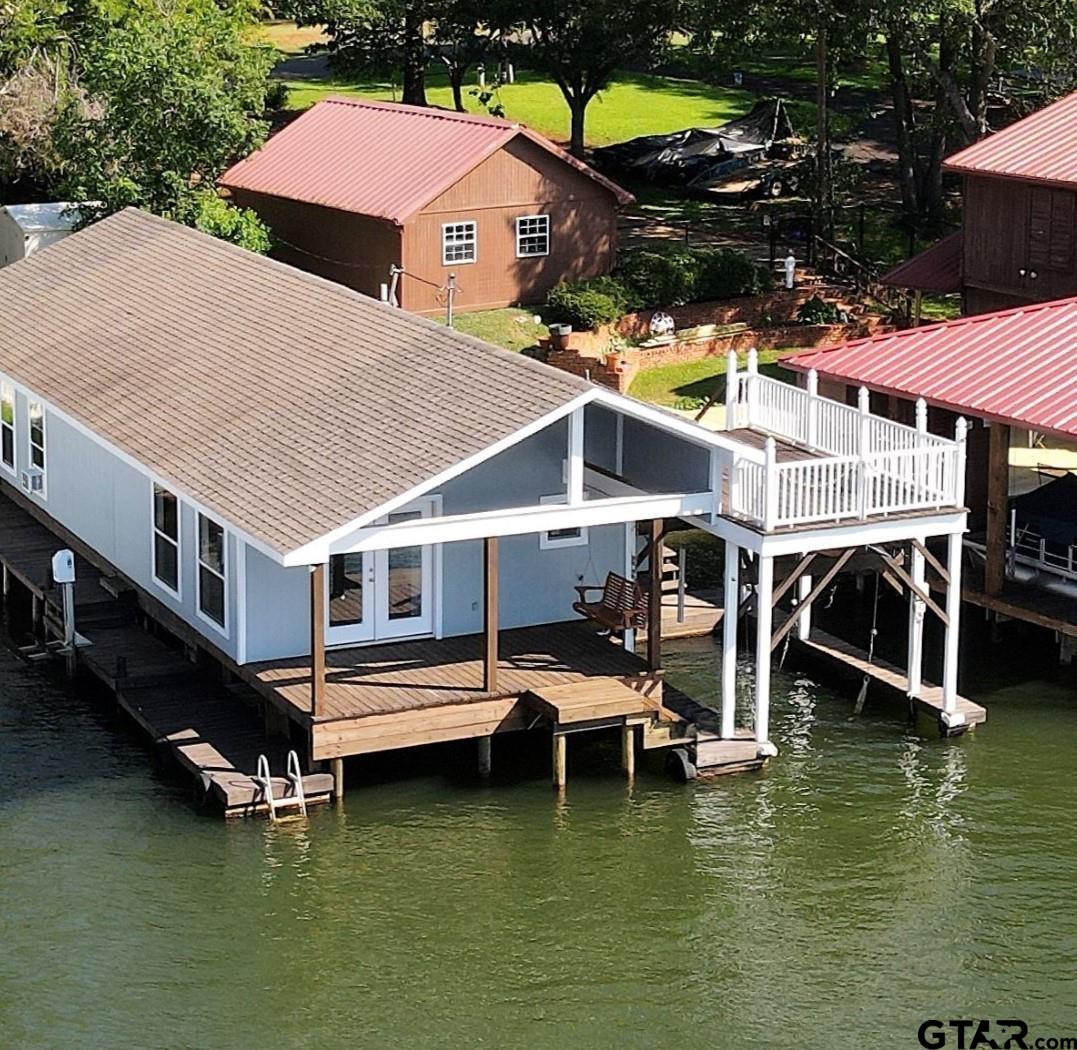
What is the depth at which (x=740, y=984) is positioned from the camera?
22.7 metres

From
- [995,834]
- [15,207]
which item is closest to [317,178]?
[15,207]

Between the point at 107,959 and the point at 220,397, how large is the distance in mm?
9718

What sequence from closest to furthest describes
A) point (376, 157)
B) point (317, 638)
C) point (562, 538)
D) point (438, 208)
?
point (317, 638) < point (562, 538) < point (438, 208) < point (376, 157)

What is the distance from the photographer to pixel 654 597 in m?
28.2

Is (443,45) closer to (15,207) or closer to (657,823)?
(15,207)

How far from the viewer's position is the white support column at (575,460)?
26.8 metres

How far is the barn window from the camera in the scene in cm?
3919

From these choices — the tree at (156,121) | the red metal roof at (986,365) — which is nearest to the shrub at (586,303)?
the tree at (156,121)

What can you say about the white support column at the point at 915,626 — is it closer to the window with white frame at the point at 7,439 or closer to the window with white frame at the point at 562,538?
the window with white frame at the point at 562,538

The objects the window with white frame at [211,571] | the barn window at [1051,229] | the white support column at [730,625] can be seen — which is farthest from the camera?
the barn window at [1051,229]

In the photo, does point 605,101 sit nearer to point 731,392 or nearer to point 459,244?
point 459,244

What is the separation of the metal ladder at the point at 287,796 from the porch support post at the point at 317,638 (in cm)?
79

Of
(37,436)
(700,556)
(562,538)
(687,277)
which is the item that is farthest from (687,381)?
(562,538)

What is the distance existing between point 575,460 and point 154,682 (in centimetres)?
670
